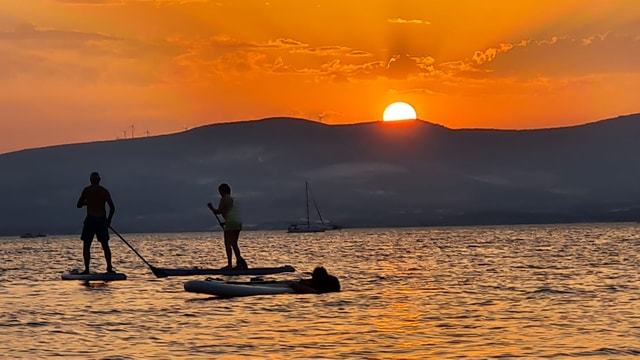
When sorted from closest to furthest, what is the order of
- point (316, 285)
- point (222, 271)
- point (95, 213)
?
point (316, 285)
point (95, 213)
point (222, 271)

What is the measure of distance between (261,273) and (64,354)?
54.7 ft

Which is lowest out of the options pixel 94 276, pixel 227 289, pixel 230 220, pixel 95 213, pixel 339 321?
pixel 339 321

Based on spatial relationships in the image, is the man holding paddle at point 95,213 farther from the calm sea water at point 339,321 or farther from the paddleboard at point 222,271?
the paddleboard at point 222,271

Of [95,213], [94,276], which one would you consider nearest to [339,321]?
[94,276]

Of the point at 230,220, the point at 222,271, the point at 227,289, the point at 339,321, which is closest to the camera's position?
the point at 339,321

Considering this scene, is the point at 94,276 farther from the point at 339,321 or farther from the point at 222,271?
the point at 339,321

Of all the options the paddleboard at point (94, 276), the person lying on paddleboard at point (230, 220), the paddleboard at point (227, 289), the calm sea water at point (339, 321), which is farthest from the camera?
the person lying on paddleboard at point (230, 220)

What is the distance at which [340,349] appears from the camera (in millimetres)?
20297

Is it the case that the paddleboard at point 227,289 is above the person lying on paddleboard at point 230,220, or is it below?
below

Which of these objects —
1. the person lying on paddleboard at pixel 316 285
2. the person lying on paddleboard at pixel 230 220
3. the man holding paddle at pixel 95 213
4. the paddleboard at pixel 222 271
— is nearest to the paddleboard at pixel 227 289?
the person lying on paddleboard at pixel 316 285

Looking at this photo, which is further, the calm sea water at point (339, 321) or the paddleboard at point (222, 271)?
the paddleboard at point (222, 271)

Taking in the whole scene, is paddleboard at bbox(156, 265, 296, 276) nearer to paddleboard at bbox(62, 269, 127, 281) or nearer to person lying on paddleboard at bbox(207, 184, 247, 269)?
person lying on paddleboard at bbox(207, 184, 247, 269)

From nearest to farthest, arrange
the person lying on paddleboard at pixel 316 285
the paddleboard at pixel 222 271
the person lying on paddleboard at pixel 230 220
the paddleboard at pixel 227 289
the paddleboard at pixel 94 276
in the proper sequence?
the paddleboard at pixel 227 289, the person lying on paddleboard at pixel 316 285, the paddleboard at pixel 94 276, the paddleboard at pixel 222 271, the person lying on paddleboard at pixel 230 220

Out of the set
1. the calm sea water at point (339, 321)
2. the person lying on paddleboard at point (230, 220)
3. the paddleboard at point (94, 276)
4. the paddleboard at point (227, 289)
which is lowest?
the calm sea water at point (339, 321)
